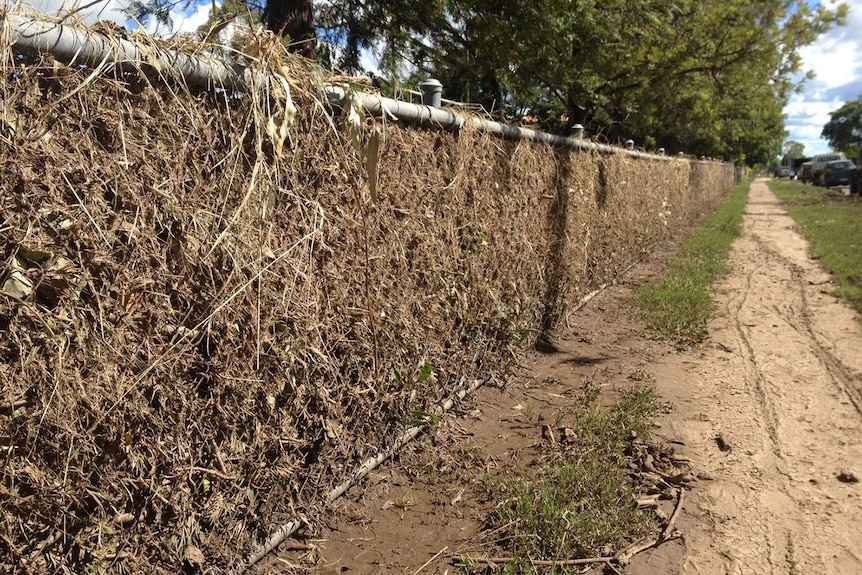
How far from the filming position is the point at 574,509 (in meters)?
3.08

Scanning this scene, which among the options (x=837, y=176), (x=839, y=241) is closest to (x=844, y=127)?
(x=837, y=176)

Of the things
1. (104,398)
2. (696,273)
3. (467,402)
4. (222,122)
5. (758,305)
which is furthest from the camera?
(696,273)

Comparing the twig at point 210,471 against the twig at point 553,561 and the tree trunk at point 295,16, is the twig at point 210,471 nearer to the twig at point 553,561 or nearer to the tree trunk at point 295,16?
the twig at point 553,561

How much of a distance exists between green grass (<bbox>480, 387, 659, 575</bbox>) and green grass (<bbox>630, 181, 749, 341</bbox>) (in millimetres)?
3054

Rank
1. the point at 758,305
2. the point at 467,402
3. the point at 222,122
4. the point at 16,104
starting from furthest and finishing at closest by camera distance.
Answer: the point at 758,305
the point at 467,402
the point at 222,122
the point at 16,104

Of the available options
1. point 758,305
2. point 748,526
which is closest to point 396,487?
point 748,526

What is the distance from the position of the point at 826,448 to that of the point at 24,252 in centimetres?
438

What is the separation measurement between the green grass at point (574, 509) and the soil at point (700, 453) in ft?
0.47

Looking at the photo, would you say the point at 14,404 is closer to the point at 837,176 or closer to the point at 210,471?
the point at 210,471

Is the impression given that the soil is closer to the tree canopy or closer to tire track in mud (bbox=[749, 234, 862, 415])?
tire track in mud (bbox=[749, 234, 862, 415])

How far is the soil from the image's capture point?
291 centimetres

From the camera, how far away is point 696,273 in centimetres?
973

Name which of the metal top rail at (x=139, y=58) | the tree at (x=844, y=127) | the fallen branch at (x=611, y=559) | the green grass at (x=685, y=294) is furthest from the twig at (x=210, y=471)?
the tree at (x=844, y=127)

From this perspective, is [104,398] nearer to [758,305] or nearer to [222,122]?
[222,122]
